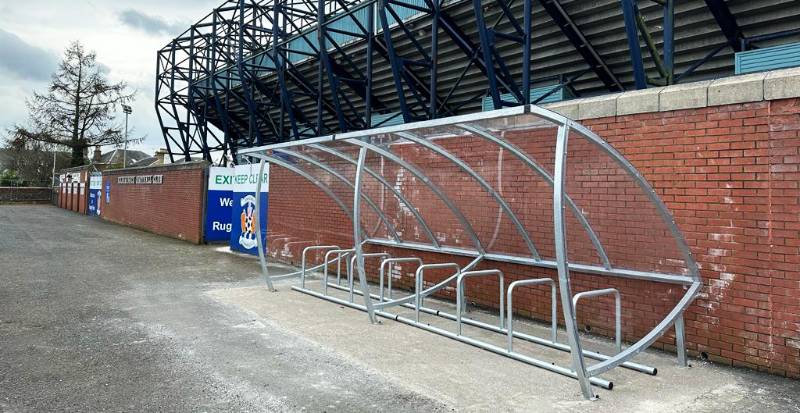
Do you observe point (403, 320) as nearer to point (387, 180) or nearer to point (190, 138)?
point (387, 180)

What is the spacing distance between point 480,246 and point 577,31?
6.07 metres

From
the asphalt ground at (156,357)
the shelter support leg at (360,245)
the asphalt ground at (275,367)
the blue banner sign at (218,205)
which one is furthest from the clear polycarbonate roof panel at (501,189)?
the blue banner sign at (218,205)

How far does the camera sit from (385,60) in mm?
14211

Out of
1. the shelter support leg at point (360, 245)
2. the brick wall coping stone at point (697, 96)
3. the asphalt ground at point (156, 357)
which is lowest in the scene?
the asphalt ground at point (156, 357)

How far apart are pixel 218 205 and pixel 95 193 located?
1606 centimetres

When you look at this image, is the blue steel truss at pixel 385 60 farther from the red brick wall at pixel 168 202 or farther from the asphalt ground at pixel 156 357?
the asphalt ground at pixel 156 357

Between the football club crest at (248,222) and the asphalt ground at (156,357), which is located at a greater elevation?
the football club crest at (248,222)

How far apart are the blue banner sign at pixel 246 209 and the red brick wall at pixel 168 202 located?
221 centimetres

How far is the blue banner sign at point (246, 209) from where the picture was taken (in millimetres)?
11555

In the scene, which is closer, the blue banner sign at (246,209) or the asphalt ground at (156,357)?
the asphalt ground at (156,357)

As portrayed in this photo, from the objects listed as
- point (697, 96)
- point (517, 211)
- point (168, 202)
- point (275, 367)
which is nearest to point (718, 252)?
point (697, 96)

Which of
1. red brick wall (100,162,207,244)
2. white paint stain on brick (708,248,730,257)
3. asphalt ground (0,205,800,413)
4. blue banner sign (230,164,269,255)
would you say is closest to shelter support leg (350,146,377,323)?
asphalt ground (0,205,800,413)

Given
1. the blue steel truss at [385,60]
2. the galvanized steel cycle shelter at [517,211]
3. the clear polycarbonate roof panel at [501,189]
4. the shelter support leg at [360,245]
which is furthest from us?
the blue steel truss at [385,60]

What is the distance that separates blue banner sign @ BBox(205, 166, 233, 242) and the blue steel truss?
2780 millimetres
